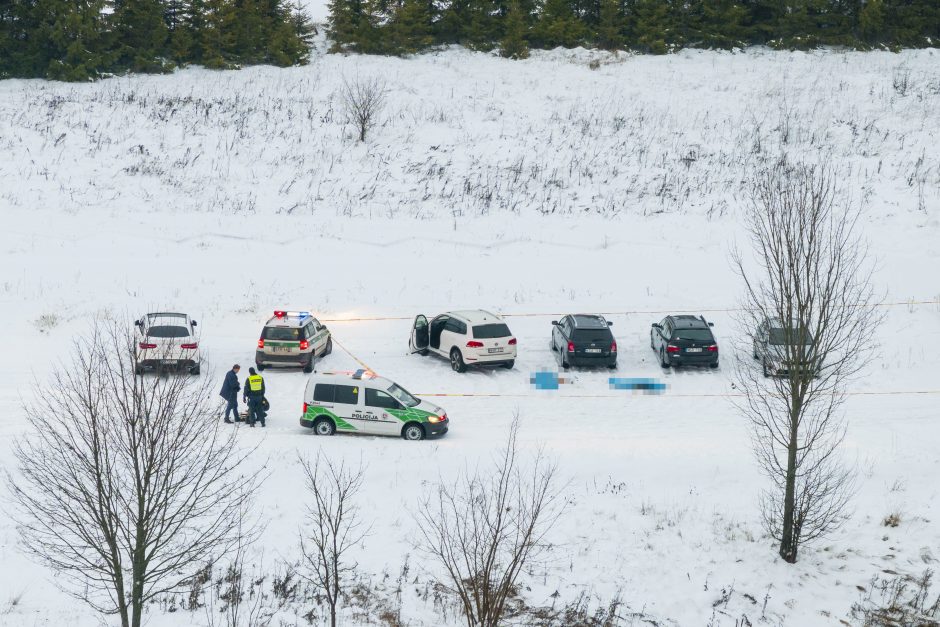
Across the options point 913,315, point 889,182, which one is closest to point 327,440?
point 913,315

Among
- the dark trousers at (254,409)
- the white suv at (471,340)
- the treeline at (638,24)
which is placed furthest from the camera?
the treeline at (638,24)

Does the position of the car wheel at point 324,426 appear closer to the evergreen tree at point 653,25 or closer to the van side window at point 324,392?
the van side window at point 324,392

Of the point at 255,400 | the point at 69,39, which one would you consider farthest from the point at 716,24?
the point at 255,400

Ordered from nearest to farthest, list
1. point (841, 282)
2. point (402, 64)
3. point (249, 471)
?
point (249, 471)
point (841, 282)
point (402, 64)

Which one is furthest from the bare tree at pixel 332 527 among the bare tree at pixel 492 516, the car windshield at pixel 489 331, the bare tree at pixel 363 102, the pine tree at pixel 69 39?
the pine tree at pixel 69 39

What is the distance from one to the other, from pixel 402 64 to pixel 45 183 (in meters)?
21.2

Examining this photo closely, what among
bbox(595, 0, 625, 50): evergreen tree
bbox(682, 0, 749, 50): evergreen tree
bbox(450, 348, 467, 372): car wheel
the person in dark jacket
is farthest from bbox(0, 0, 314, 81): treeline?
the person in dark jacket

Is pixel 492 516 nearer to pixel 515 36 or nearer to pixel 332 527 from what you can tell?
pixel 332 527

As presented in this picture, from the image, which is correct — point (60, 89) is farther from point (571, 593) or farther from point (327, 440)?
point (571, 593)

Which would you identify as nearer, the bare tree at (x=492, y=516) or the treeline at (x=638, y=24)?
the bare tree at (x=492, y=516)

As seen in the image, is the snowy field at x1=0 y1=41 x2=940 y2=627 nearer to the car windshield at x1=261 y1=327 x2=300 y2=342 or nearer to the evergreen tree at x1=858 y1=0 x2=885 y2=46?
the car windshield at x1=261 y1=327 x2=300 y2=342

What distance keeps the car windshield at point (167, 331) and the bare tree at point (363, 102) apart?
67.9 ft

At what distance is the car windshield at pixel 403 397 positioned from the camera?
2083 cm

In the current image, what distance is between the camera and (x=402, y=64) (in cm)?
5119
